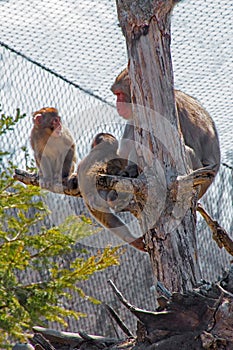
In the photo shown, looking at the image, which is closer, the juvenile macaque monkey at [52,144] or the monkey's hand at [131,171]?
the monkey's hand at [131,171]

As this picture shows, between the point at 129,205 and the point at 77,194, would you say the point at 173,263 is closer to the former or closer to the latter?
the point at 129,205

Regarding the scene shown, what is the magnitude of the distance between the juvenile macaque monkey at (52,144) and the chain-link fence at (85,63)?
32cm

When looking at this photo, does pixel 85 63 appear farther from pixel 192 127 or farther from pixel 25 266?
pixel 25 266

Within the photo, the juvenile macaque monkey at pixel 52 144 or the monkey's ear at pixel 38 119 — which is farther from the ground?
the monkey's ear at pixel 38 119

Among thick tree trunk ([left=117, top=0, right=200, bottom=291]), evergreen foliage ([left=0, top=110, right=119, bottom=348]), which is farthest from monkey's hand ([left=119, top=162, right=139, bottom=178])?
evergreen foliage ([left=0, top=110, right=119, bottom=348])

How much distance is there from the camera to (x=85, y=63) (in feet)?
19.9

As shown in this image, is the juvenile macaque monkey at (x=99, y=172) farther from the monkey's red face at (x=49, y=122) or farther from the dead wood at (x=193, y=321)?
the dead wood at (x=193, y=321)

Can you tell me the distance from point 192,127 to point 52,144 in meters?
1.98

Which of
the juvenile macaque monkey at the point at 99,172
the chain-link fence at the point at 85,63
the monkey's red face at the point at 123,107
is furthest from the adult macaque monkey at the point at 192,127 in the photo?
the chain-link fence at the point at 85,63

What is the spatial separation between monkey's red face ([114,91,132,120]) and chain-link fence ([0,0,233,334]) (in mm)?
776

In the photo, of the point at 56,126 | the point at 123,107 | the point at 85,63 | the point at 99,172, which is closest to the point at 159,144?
the point at 99,172

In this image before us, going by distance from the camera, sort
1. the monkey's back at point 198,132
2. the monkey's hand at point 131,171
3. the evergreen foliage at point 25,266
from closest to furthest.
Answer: the monkey's hand at point 131,171, the monkey's back at point 198,132, the evergreen foliage at point 25,266

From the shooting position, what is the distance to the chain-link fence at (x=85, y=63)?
5.34 m

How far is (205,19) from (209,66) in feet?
2.32
